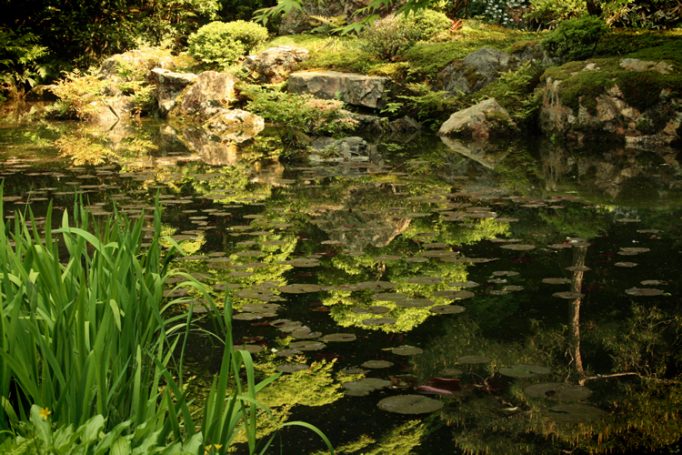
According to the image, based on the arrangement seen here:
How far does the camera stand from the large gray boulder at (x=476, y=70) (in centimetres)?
1380

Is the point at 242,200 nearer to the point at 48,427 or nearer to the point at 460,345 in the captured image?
the point at 460,345

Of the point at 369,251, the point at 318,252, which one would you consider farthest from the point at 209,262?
the point at 369,251

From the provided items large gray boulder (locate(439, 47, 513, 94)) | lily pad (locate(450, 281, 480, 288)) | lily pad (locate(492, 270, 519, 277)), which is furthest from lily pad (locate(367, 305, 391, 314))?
large gray boulder (locate(439, 47, 513, 94))

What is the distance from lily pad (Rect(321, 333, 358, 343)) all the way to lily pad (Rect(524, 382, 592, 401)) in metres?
0.87

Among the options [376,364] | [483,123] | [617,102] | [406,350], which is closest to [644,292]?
[406,350]

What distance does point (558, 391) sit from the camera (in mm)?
2922

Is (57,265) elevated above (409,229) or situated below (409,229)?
above

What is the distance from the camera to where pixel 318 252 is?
511 cm

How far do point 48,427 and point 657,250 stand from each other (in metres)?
4.36

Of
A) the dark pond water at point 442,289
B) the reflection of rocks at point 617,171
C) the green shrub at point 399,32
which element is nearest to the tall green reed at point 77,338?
the dark pond water at point 442,289

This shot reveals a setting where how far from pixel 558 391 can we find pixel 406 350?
Answer: 2.28 ft

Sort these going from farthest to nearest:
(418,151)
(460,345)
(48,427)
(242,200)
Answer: (418,151)
(242,200)
(460,345)
(48,427)

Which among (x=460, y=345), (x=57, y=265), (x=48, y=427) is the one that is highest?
(x=57, y=265)

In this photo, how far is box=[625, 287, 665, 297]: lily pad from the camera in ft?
13.4
